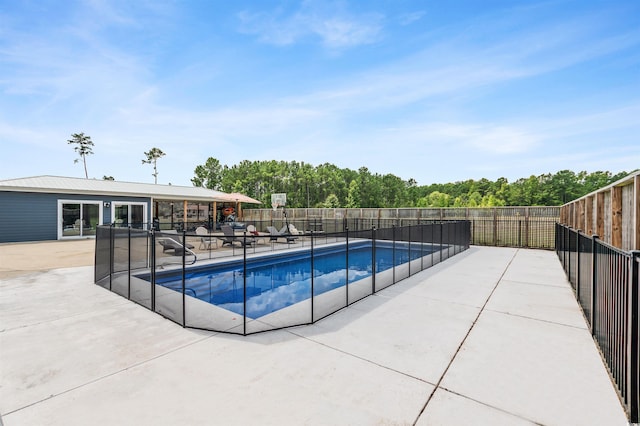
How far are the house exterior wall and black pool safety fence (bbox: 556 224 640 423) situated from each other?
2215 centimetres

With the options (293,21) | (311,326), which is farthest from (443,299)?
(293,21)

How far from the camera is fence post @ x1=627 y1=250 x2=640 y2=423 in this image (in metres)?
2.43

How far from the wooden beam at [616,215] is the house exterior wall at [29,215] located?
2229 cm

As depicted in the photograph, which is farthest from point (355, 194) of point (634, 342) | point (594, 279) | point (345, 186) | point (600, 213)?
point (634, 342)

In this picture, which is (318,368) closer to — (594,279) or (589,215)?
(594,279)

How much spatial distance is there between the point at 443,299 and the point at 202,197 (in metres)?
20.3

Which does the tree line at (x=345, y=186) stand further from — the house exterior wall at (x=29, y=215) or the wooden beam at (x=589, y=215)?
the wooden beam at (x=589, y=215)

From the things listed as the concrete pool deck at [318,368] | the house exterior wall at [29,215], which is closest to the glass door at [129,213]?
the house exterior wall at [29,215]

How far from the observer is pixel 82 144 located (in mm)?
54094

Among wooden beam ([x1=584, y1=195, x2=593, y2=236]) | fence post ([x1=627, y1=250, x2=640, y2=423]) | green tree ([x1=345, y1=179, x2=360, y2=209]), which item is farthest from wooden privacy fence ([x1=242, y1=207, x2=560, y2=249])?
green tree ([x1=345, y1=179, x2=360, y2=209])

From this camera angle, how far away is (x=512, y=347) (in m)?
3.91

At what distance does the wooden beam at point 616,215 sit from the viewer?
3.84 metres

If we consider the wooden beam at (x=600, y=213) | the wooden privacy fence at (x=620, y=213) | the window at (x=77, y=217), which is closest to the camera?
the wooden privacy fence at (x=620, y=213)

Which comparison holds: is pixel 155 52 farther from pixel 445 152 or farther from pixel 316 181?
pixel 316 181
